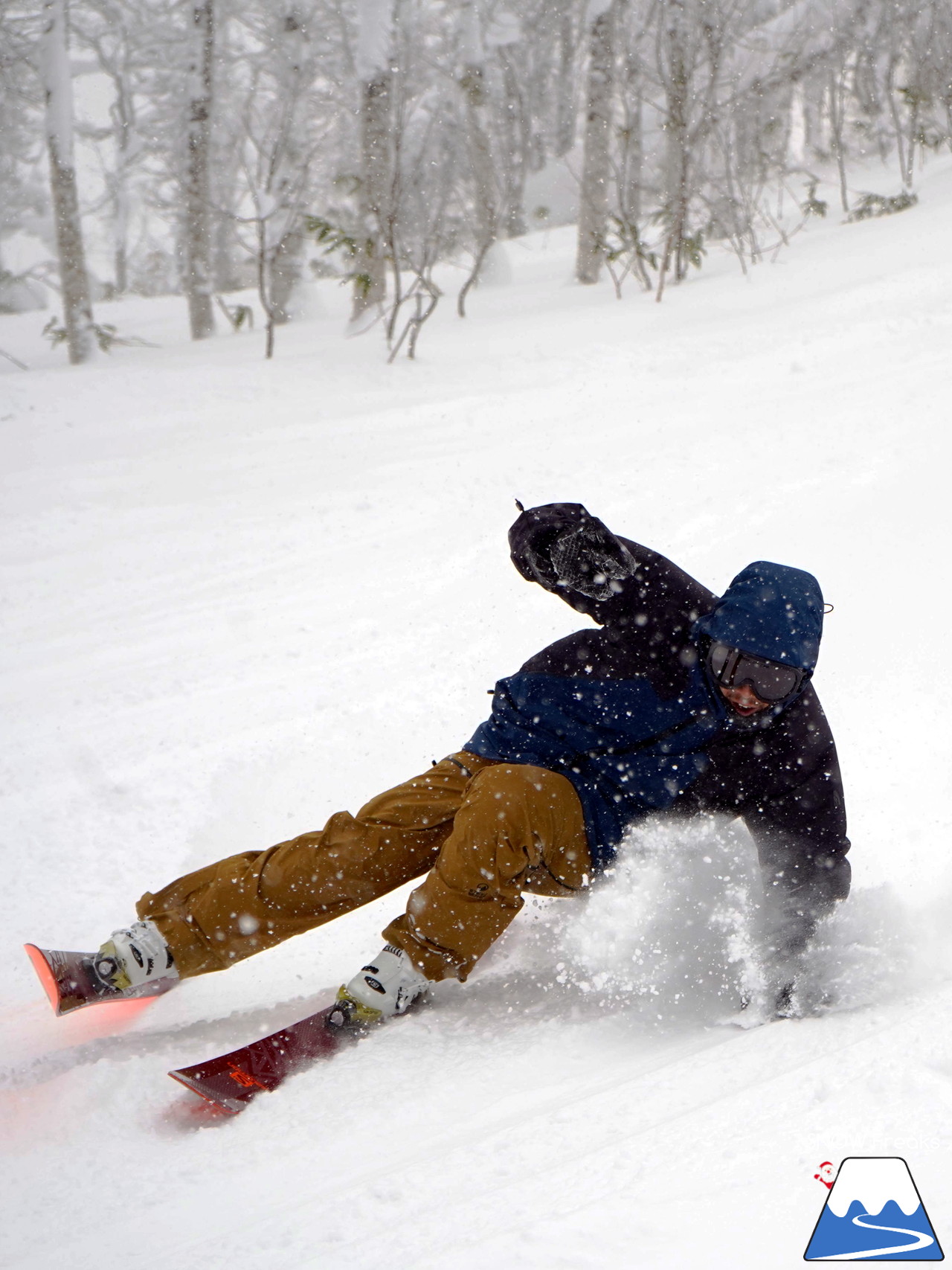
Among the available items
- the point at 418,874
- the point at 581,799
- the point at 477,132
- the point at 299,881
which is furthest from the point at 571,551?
the point at 477,132

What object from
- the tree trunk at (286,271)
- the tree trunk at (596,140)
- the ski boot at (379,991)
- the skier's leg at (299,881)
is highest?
the tree trunk at (596,140)

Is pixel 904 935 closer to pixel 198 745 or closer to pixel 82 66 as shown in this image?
pixel 198 745

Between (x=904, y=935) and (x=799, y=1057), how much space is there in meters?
0.60

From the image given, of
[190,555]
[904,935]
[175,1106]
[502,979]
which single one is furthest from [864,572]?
[175,1106]

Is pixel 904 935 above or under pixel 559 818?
under

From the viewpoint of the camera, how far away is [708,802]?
2.26 m

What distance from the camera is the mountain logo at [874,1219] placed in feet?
4.43

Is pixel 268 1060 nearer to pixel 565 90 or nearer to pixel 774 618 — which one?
pixel 774 618

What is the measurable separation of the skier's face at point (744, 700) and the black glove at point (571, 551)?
1.15 ft

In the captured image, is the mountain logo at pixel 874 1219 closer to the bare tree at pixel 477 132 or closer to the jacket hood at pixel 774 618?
the jacket hood at pixel 774 618

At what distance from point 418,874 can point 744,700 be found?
0.82 meters

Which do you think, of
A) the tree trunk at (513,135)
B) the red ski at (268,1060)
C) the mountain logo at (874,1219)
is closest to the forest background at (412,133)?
the tree trunk at (513,135)

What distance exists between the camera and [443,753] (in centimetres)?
359

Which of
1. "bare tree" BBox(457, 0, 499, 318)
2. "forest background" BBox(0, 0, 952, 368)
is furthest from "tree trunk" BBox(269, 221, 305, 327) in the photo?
"bare tree" BBox(457, 0, 499, 318)
